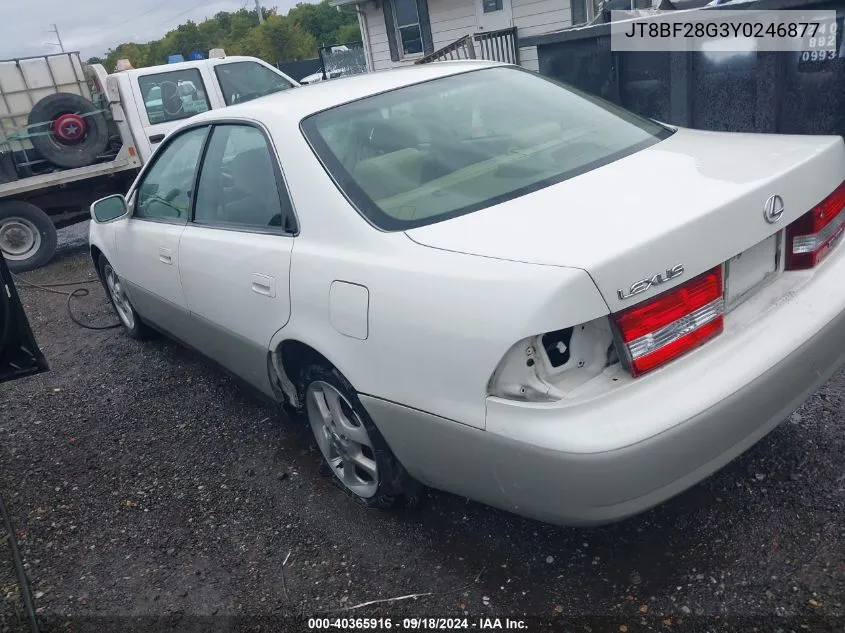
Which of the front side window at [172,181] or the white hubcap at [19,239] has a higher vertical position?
the front side window at [172,181]

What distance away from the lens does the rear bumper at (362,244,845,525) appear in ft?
6.41

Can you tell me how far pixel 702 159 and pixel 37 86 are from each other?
350 inches

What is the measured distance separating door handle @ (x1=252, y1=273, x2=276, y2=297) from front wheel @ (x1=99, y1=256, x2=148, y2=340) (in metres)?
2.31

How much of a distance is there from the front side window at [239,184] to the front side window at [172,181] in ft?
0.49

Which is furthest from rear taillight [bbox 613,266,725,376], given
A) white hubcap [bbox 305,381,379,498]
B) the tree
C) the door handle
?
the tree

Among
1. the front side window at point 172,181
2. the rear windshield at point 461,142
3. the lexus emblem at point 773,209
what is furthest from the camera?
the front side window at point 172,181

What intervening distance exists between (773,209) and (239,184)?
214 cm

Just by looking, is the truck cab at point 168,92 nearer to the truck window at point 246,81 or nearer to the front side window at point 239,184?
the truck window at point 246,81

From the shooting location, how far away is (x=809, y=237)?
2.45 meters

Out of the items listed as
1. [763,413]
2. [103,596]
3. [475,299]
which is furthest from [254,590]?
[763,413]

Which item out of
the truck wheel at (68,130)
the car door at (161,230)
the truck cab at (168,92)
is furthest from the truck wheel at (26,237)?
the car door at (161,230)

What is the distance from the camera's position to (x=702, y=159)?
2566mm

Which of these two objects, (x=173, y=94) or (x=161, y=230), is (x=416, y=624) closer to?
(x=161, y=230)

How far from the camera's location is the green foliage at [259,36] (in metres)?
47.8
